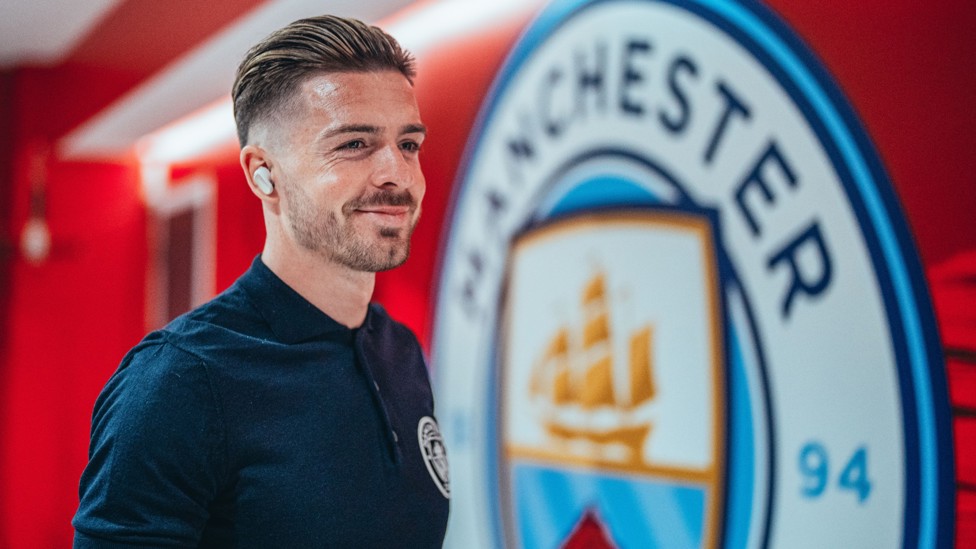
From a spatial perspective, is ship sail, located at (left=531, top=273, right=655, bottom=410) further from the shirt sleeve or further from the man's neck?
the shirt sleeve

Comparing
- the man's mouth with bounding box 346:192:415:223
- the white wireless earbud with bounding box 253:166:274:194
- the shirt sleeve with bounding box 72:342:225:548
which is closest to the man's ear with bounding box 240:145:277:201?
the white wireless earbud with bounding box 253:166:274:194

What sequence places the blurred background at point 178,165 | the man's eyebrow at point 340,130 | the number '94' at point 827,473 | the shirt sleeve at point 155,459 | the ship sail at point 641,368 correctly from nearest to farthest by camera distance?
the shirt sleeve at point 155,459 < the man's eyebrow at point 340,130 < the blurred background at point 178,165 < the number '94' at point 827,473 < the ship sail at point 641,368

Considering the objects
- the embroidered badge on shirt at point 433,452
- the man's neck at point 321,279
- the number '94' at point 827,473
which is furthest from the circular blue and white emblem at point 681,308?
the man's neck at point 321,279

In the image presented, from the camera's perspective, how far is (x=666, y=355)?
2.02 meters

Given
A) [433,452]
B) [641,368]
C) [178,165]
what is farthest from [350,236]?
[178,165]

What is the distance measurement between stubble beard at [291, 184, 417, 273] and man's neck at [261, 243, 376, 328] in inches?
0.8

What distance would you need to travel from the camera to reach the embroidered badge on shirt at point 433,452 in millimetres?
1093

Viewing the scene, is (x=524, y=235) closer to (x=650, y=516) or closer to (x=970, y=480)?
(x=650, y=516)

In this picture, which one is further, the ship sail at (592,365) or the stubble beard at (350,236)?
the ship sail at (592,365)

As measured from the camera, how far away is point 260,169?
1066 millimetres

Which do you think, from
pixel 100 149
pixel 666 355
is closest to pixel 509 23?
pixel 666 355

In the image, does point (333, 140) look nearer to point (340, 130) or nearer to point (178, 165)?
point (340, 130)

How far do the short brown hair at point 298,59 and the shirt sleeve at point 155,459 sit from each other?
29 centimetres

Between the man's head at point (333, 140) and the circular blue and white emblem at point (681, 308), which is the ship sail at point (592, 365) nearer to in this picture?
the circular blue and white emblem at point (681, 308)
